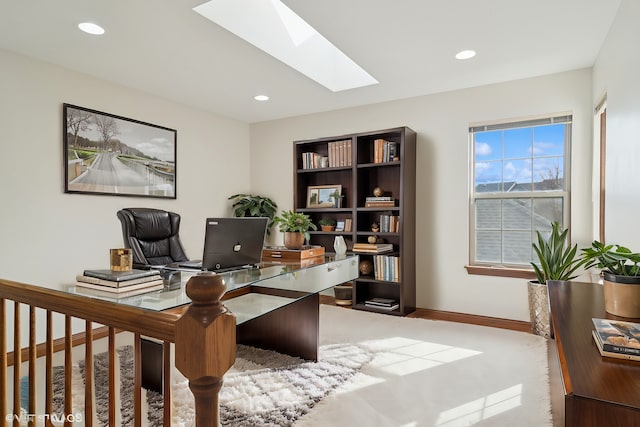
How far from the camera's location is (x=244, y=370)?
8.34 ft

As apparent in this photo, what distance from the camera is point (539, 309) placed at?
3170 millimetres

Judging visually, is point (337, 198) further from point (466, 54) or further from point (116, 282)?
point (116, 282)

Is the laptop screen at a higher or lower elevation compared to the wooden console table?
higher

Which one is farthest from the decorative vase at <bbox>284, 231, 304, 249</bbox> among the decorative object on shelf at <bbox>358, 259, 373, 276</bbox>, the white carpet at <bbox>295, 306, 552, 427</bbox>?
the decorative object on shelf at <bbox>358, 259, 373, 276</bbox>

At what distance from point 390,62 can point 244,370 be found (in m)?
2.73

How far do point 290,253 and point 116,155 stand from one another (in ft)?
7.52

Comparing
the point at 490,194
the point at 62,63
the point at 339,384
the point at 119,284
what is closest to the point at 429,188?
the point at 490,194

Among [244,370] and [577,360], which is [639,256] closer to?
[577,360]

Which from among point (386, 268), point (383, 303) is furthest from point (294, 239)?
point (383, 303)

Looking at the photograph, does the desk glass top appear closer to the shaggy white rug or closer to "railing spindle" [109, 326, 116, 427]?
"railing spindle" [109, 326, 116, 427]

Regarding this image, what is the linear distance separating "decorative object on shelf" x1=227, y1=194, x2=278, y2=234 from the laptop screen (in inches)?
105

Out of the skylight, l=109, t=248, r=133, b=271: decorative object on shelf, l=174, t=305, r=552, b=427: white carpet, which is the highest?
the skylight

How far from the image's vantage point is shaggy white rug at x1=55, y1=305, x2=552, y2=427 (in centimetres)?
200

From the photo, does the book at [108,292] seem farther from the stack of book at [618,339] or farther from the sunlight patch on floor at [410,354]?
the sunlight patch on floor at [410,354]
